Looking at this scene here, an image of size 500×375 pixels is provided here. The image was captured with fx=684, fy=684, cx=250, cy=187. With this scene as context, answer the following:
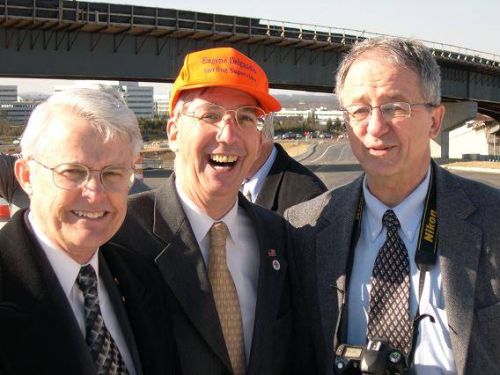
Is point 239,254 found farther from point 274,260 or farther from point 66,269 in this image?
point 66,269

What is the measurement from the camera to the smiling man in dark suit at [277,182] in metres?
5.75

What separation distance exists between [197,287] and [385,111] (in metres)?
1.32

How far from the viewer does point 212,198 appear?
3.46 m

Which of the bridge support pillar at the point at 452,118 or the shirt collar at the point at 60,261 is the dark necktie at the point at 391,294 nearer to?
the shirt collar at the point at 60,261

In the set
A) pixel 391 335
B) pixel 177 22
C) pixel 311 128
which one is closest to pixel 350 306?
pixel 391 335

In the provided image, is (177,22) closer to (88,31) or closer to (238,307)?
(88,31)

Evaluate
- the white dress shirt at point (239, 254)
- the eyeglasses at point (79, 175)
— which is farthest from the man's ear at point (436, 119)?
the eyeglasses at point (79, 175)

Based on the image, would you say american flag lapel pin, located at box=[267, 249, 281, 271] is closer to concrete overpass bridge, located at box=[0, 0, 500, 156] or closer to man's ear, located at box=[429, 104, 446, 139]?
man's ear, located at box=[429, 104, 446, 139]

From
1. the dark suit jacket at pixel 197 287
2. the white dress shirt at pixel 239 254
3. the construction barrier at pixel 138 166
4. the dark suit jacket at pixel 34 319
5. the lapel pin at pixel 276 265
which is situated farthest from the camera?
the lapel pin at pixel 276 265

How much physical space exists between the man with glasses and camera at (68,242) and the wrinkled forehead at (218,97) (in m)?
0.60

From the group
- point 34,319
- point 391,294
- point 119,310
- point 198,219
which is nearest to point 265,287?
point 198,219

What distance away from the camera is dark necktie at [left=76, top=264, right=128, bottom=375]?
266 centimetres

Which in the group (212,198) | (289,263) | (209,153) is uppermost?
(209,153)

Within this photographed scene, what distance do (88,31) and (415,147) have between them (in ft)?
118
